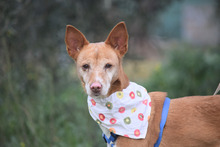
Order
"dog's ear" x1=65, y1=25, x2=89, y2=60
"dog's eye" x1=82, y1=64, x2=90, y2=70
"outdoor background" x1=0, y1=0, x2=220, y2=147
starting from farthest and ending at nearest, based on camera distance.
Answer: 1. "outdoor background" x1=0, y1=0, x2=220, y2=147
2. "dog's ear" x1=65, y1=25, x2=89, y2=60
3. "dog's eye" x1=82, y1=64, x2=90, y2=70

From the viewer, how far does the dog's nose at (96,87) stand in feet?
7.89

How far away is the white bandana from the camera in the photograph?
8.48 ft

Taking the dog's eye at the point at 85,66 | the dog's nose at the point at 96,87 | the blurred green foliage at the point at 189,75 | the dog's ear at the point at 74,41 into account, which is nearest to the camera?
the dog's nose at the point at 96,87

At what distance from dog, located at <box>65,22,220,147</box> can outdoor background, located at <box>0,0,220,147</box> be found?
1300mm

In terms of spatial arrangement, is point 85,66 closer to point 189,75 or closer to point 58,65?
point 58,65

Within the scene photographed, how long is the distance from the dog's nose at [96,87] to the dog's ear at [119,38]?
56 centimetres

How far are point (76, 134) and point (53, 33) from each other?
2.09 m

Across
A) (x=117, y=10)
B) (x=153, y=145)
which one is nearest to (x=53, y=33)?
(x=117, y=10)

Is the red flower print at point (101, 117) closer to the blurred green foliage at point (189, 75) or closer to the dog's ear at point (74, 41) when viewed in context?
the dog's ear at point (74, 41)

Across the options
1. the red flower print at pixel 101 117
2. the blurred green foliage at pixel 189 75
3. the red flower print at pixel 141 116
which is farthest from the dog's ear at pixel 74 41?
the blurred green foliage at pixel 189 75

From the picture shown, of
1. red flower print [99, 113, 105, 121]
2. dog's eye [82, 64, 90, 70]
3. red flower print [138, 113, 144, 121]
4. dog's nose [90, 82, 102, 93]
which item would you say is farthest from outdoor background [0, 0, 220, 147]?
red flower print [138, 113, 144, 121]

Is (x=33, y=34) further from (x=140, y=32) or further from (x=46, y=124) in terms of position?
(x=140, y=32)

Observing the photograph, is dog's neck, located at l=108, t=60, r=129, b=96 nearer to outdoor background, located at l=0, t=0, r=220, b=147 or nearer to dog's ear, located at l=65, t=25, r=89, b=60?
dog's ear, located at l=65, t=25, r=89, b=60

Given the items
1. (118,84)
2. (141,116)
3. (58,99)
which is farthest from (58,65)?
(141,116)
